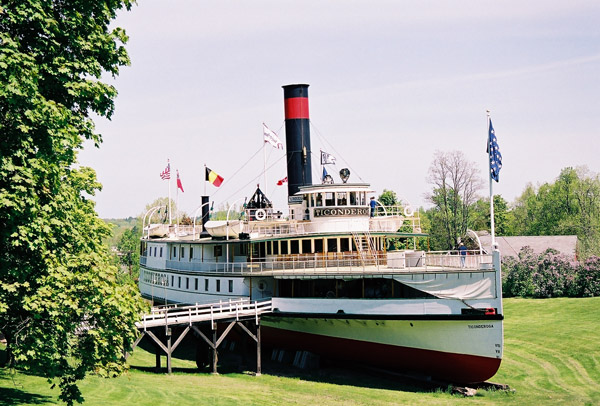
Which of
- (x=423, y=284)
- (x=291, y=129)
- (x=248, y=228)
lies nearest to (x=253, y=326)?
(x=248, y=228)

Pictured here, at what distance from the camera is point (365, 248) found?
35.0 m

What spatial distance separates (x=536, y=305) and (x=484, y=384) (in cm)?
2521

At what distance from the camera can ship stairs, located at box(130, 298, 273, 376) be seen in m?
29.8

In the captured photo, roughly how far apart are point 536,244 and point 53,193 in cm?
6393

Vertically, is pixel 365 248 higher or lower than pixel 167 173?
lower

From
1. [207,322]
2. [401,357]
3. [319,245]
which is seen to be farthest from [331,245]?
[207,322]

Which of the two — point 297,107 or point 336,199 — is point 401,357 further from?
point 297,107

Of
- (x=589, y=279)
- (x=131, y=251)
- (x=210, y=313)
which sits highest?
(x=131, y=251)

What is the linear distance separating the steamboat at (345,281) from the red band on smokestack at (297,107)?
0.22 feet

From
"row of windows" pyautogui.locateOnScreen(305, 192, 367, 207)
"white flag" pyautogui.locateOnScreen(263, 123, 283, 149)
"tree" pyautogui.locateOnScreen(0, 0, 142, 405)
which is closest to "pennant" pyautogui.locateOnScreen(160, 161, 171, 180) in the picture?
"white flag" pyautogui.locateOnScreen(263, 123, 283, 149)

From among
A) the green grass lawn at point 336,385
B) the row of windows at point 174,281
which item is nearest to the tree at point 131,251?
the row of windows at point 174,281

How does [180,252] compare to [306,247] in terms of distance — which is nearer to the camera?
[306,247]

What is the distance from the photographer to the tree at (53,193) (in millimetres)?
16422

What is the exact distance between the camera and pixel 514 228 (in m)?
106
